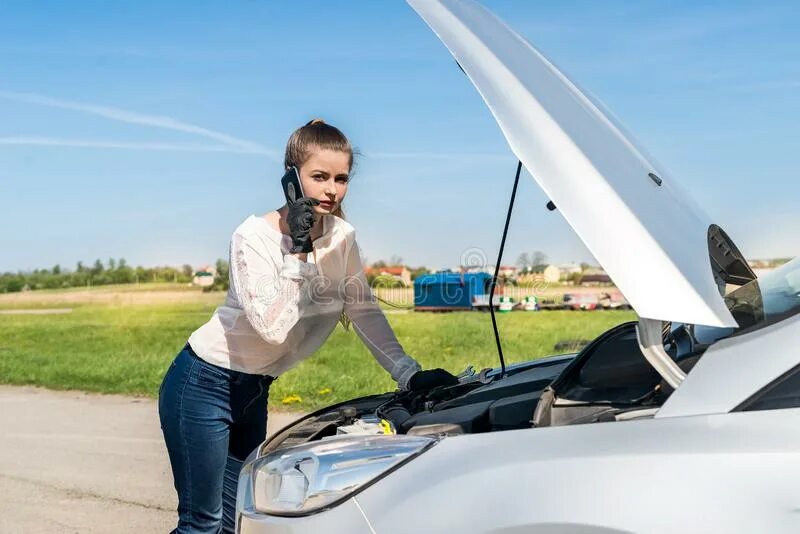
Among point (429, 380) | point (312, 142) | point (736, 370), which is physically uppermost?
point (312, 142)

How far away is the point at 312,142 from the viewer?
3.16 meters

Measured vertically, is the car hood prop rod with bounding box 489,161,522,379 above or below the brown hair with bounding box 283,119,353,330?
below

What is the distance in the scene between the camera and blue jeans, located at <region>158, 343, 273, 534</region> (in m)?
3.14

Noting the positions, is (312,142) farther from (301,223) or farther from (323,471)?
(323,471)

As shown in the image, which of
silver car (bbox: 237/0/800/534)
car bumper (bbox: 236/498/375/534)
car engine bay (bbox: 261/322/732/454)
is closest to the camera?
silver car (bbox: 237/0/800/534)

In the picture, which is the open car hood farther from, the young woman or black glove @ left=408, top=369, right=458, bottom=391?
black glove @ left=408, top=369, right=458, bottom=391

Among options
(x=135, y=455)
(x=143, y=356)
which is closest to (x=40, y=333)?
(x=143, y=356)

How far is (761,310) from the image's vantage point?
2182mm

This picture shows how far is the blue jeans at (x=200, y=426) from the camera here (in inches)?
124

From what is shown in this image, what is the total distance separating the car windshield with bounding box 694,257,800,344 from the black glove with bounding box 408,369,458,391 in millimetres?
1035

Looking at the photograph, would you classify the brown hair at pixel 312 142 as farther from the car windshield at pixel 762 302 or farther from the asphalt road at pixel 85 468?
the asphalt road at pixel 85 468

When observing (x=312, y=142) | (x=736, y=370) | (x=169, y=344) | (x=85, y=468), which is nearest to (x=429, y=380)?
(x=312, y=142)

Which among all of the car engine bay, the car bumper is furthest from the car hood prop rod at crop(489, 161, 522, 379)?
the car bumper

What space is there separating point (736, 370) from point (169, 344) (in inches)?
506
